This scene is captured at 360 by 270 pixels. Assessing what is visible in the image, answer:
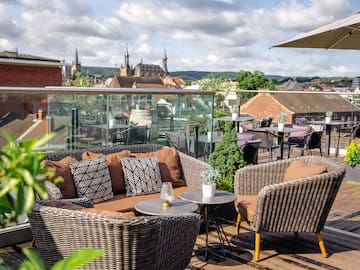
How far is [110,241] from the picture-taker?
94.9 inches

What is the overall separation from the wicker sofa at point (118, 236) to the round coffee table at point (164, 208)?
0.38m

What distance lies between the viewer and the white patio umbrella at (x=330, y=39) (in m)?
5.13

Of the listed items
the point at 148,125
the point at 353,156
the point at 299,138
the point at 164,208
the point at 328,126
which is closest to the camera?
the point at 164,208

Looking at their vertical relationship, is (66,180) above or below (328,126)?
below

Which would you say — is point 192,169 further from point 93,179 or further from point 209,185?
point 93,179

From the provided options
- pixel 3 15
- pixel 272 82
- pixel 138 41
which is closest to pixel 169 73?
pixel 138 41

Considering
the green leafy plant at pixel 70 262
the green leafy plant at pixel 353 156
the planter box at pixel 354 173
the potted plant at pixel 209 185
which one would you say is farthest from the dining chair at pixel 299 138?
the green leafy plant at pixel 70 262

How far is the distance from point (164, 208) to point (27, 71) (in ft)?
80.5

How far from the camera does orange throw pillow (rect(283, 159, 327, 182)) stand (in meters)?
3.89

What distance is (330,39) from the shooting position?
5652mm

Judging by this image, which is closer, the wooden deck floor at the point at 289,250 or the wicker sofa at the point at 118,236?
the wicker sofa at the point at 118,236

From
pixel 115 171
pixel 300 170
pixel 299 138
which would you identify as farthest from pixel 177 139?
pixel 299 138

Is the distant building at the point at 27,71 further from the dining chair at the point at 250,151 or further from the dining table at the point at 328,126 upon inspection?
the dining chair at the point at 250,151

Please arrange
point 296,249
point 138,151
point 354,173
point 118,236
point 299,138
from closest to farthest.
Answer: point 118,236 < point 296,249 < point 138,151 < point 354,173 < point 299,138
